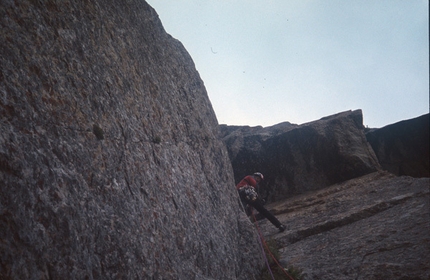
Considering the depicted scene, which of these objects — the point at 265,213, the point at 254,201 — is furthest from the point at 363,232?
the point at 254,201

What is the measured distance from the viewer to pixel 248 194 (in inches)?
457

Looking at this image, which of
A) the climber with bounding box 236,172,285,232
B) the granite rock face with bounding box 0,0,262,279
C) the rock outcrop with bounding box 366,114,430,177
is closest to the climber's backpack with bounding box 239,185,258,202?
the climber with bounding box 236,172,285,232

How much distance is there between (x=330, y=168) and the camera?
1714 cm

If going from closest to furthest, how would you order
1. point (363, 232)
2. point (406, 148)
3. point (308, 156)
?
point (363, 232)
point (308, 156)
point (406, 148)

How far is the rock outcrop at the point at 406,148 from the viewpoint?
20.7 meters

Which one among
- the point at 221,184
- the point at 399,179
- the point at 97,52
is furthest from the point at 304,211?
the point at 97,52

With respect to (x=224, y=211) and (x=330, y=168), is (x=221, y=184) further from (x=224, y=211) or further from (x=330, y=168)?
(x=330, y=168)

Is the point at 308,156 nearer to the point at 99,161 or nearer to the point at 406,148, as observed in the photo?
the point at 406,148

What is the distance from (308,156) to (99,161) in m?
15.7

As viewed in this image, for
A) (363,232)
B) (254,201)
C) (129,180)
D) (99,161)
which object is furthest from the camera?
(254,201)

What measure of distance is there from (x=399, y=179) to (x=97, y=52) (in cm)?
1355

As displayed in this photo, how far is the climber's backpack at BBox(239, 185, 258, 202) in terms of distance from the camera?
11.5 m

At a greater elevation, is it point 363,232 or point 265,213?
point 265,213

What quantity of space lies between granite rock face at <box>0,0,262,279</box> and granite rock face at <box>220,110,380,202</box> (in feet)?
33.9
